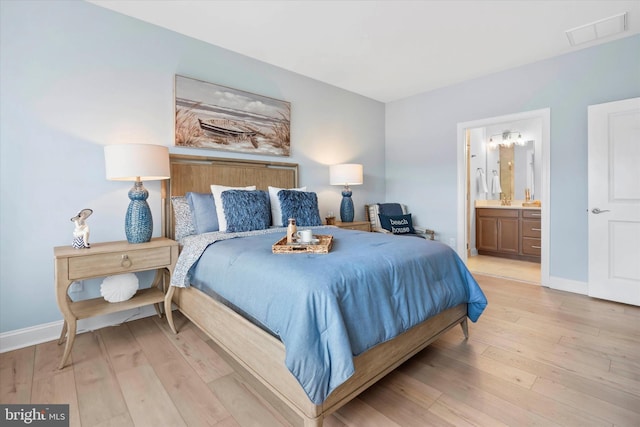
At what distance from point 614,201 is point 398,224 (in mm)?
2203

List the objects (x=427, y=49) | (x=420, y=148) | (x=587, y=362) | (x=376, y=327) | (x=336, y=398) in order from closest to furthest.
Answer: (x=336, y=398)
(x=376, y=327)
(x=587, y=362)
(x=427, y=49)
(x=420, y=148)

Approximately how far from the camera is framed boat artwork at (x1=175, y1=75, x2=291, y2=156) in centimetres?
287

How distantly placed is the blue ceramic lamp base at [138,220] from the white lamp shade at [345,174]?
2.26 metres

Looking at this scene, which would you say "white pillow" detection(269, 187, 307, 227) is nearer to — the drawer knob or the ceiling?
the drawer knob

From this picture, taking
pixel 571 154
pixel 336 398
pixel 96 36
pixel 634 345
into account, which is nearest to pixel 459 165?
pixel 571 154

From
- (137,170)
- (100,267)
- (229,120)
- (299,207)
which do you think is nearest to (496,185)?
(299,207)

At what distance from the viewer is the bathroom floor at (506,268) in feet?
12.9

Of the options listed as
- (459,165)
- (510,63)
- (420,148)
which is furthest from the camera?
(420,148)

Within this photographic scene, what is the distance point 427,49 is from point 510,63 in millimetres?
1148

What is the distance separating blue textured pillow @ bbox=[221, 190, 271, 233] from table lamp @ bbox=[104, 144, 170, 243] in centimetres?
53

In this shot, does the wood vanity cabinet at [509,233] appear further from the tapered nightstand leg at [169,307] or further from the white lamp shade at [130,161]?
the white lamp shade at [130,161]

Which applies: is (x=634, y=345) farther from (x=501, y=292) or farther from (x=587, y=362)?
(x=501, y=292)

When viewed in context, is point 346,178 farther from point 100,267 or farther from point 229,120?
point 100,267

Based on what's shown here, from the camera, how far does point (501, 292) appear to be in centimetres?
330
